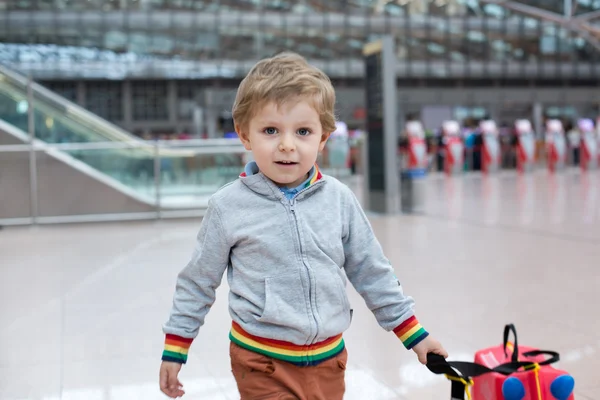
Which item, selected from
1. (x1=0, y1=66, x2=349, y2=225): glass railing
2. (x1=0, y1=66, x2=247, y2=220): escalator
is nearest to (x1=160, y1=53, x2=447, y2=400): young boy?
(x1=0, y1=66, x2=349, y2=225): glass railing

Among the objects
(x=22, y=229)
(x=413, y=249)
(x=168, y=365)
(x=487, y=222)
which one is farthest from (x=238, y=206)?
(x=22, y=229)

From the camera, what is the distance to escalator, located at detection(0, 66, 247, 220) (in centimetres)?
1075

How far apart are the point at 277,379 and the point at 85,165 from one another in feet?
32.3

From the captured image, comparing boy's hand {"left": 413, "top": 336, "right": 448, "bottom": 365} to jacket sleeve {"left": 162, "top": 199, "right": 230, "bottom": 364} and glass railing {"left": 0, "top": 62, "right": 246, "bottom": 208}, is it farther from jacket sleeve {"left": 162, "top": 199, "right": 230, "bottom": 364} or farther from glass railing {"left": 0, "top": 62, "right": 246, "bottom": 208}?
glass railing {"left": 0, "top": 62, "right": 246, "bottom": 208}

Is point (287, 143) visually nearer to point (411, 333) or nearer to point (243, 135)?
point (243, 135)

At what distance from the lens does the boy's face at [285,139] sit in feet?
5.79

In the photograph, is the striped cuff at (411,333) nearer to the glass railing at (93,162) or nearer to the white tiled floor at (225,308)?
the white tiled floor at (225,308)

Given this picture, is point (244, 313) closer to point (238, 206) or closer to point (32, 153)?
point (238, 206)

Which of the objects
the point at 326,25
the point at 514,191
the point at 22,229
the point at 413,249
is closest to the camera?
the point at 413,249

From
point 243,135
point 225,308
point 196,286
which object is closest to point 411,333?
point 196,286

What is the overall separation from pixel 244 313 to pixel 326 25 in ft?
147

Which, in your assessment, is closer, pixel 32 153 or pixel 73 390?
pixel 73 390

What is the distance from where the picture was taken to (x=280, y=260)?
182 cm

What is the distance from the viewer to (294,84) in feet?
5.74
